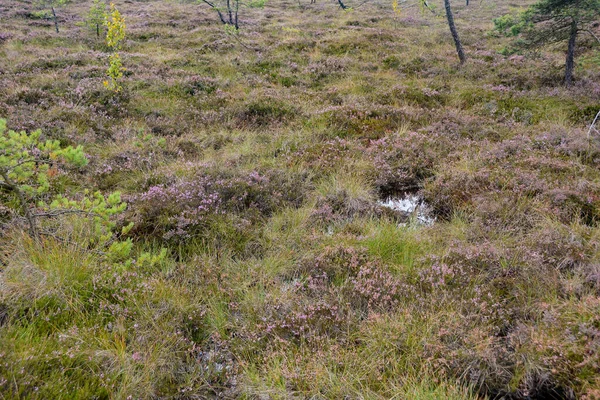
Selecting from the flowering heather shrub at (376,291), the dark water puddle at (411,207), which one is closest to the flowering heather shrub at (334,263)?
the flowering heather shrub at (376,291)

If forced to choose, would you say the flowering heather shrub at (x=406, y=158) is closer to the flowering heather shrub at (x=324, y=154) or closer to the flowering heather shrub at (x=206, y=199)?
the flowering heather shrub at (x=324, y=154)

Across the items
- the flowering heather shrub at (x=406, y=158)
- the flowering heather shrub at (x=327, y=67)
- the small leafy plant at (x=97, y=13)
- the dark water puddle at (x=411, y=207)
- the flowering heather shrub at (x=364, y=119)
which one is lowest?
the dark water puddle at (x=411, y=207)

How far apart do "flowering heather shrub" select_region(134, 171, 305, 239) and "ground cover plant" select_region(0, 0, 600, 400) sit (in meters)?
0.04

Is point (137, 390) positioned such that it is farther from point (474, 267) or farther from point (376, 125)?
point (376, 125)

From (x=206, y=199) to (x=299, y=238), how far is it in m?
1.79

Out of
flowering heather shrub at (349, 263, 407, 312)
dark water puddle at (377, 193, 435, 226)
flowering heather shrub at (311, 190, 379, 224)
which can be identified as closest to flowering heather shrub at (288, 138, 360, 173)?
flowering heather shrub at (311, 190, 379, 224)

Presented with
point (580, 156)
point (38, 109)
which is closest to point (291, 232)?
point (580, 156)

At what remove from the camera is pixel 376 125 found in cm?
915

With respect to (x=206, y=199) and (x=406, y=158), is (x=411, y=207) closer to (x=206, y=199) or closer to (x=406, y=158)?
(x=406, y=158)

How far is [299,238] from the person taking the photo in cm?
518

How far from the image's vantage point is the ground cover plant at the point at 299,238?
3.08m

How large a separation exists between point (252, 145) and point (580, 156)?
677 cm

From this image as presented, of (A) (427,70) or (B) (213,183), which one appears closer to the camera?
(B) (213,183)

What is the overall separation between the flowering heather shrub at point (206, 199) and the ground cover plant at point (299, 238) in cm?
4
